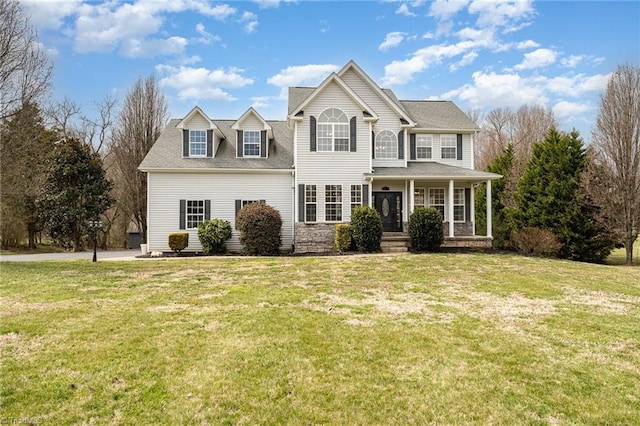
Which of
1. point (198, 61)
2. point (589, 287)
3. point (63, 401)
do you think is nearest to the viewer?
point (63, 401)

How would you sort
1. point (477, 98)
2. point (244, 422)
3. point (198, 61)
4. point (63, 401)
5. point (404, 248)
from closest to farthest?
point (244, 422) → point (63, 401) → point (404, 248) → point (198, 61) → point (477, 98)

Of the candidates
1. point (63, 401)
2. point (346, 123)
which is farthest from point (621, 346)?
point (346, 123)

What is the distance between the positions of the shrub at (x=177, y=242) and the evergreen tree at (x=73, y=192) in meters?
6.74

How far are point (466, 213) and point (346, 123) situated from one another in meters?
7.73

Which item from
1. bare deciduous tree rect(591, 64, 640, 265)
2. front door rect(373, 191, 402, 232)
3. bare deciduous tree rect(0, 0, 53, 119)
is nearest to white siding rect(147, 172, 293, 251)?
front door rect(373, 191, 402, 232)

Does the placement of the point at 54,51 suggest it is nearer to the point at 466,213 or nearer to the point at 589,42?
the point at 466,213

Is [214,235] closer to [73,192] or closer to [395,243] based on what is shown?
[395,243]

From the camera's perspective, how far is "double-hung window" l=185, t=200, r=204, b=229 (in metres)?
17.9

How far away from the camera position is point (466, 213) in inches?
732

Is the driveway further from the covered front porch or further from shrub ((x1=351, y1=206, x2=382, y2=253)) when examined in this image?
the covered front porch

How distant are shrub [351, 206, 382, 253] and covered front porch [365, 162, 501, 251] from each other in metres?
1.57

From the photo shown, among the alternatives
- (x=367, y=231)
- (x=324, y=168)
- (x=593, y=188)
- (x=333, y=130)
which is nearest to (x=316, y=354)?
(x=367, y=231)

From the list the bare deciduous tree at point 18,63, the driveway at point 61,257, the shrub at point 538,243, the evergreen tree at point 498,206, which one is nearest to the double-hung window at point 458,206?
the evergreen tree at point 498,206

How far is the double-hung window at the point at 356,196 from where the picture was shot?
1727cm
